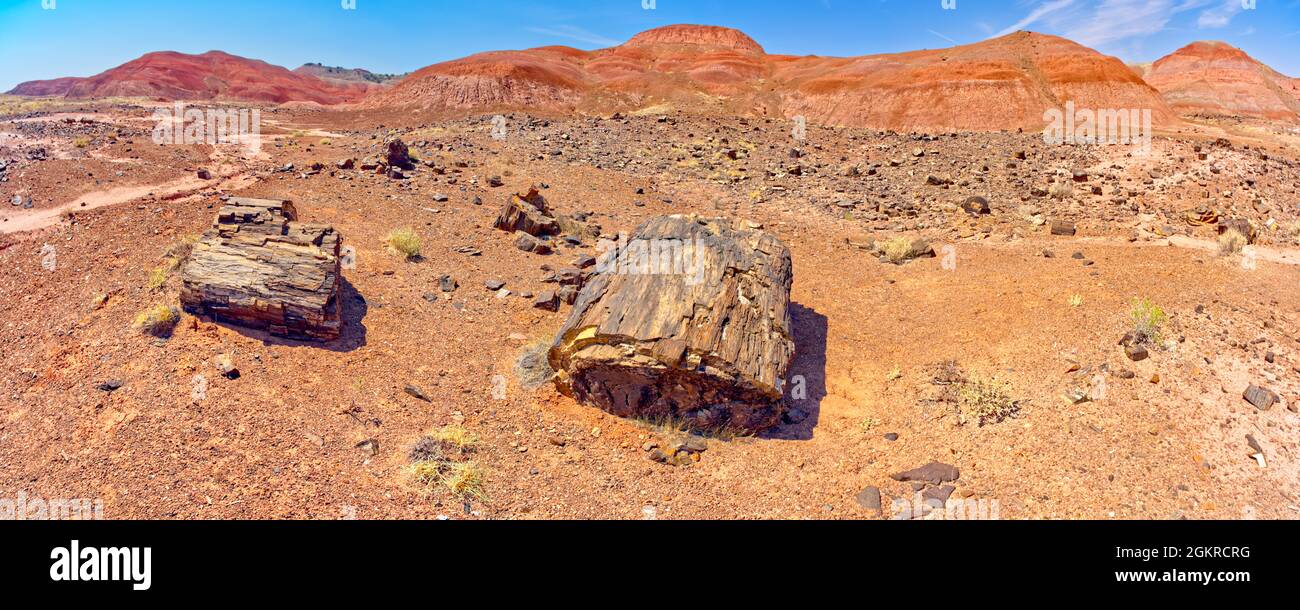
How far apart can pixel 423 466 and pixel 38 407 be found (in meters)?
4.94

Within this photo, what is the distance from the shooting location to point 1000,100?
33438 millimetres

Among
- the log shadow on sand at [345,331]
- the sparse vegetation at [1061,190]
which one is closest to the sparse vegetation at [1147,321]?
the sparse vegetation at [1061,190]

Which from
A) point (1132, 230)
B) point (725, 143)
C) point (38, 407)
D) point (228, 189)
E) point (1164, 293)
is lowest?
point (38, 407)

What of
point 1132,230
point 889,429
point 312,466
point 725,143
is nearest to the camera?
point 312,466

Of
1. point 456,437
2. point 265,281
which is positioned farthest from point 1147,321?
point 265,281

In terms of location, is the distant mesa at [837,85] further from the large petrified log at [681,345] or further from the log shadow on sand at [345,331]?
the log shadow on sand at [345,331]

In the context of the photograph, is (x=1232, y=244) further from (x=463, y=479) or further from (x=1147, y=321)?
(x=463, y=479)

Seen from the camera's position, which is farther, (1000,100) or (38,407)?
(1000,100)

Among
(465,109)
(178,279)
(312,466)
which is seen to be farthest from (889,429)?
(465,109)

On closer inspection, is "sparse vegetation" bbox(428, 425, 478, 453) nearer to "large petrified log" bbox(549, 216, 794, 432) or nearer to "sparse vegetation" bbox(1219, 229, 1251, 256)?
"large petrified log" bbox(549, 216, 794, 432)

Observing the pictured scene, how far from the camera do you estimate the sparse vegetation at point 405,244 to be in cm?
1229

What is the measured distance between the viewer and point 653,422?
7641 mm

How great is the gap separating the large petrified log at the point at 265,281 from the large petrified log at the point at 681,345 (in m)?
3.92

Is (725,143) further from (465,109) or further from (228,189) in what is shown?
Result: (465,109)
